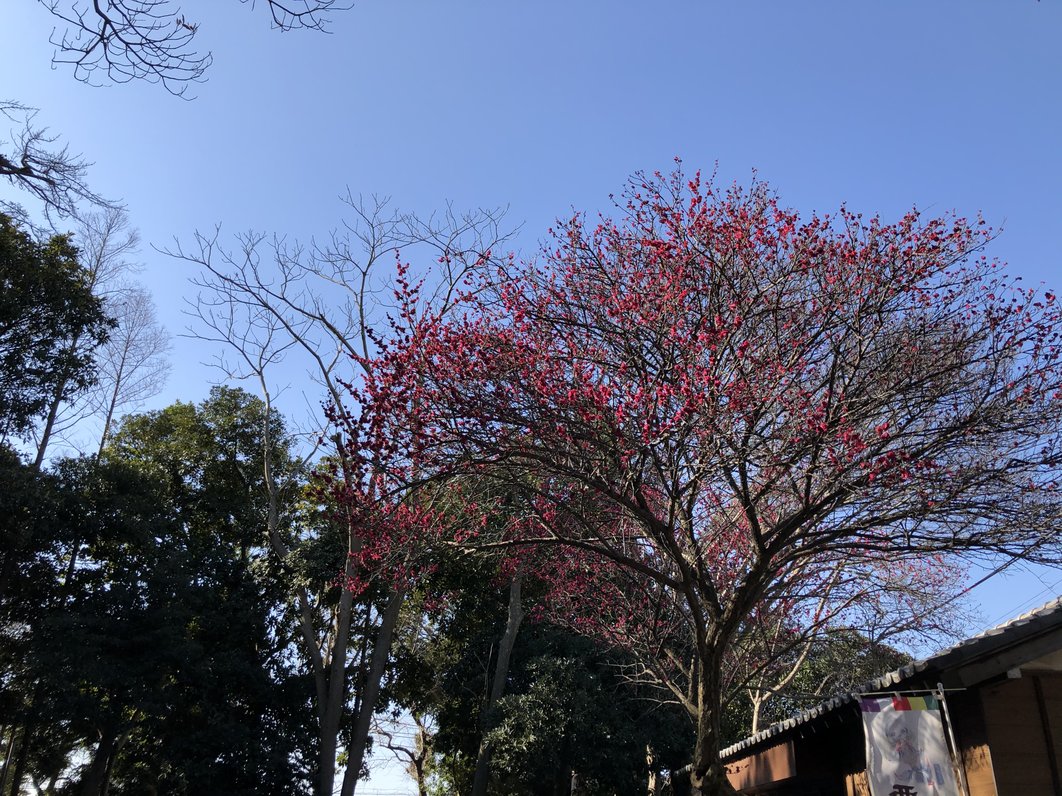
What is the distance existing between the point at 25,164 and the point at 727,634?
6.16 m

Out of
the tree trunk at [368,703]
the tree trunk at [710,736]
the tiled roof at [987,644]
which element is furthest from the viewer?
the tree trunk at [368,703]

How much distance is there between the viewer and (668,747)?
1374cm

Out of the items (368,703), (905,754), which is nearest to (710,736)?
(905,754)

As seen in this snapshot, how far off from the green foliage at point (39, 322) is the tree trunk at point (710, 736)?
10.6 metres

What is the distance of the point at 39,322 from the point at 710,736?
10968 millimetres

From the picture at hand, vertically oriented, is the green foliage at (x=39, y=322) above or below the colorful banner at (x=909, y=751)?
above

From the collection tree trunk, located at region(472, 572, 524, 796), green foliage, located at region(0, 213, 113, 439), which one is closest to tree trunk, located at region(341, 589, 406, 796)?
tree trunk, located at region(472, 572, 524, 796)

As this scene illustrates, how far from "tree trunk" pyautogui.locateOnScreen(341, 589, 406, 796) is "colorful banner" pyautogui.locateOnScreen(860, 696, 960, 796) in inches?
336

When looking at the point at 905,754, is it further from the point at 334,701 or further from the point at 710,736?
the point at 334,701

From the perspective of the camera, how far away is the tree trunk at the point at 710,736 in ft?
19.8

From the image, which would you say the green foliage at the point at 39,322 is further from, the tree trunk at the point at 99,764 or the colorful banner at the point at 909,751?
the colorful banner at the point at 909,751

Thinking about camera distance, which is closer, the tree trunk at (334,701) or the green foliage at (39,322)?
the green foliage at (39,322)

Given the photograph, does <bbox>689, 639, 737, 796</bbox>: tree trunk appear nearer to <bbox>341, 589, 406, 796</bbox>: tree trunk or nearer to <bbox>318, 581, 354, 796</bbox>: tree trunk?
<bbox>341, 589, 406, 796</bbox>: tree trunk

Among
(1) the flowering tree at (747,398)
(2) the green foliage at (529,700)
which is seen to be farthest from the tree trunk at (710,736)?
(2) the green foliage at (529,700)
